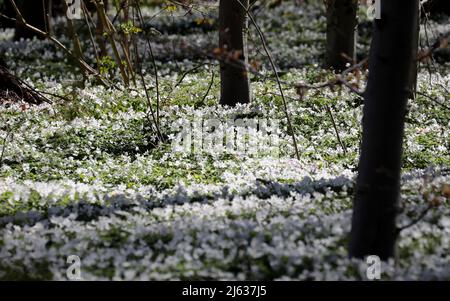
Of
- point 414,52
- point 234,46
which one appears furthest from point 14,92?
point 414,52

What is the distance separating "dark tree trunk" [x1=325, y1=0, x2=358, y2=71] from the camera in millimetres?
16047

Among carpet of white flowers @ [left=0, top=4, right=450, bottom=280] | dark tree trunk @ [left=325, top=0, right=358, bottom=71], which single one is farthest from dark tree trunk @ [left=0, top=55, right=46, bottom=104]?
Answer: dark tree trunk @ [left=325, top=0, right=358, bottom=71]

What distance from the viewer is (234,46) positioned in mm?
12648

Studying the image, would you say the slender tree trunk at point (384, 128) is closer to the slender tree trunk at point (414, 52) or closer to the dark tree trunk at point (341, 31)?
the slender tree trunk at point (414, 52)

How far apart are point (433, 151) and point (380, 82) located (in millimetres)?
5751

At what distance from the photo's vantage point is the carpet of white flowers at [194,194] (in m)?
5.83

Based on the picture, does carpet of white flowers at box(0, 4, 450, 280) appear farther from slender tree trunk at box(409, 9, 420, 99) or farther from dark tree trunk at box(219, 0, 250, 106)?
slender tree trunk at box(409, 9, 420, 99)

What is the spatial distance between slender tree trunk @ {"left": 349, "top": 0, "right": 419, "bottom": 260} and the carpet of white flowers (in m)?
0.27

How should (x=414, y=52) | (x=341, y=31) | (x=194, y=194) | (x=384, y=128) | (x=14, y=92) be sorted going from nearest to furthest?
(x=384, y=128) < (x=194, y=194) < (x=414, y=52) < (x=14, y=92) < (x=341, y=31)

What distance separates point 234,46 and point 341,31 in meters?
4.39

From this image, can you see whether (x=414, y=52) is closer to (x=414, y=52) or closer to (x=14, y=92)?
(x=414, y=52)

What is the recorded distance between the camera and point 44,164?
9961mm
